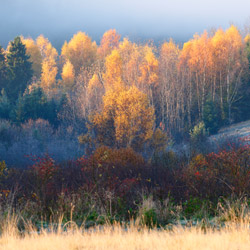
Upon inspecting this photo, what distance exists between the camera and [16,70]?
4069 cm

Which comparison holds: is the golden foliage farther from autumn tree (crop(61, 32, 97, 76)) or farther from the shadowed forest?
autumn tree (crop(61, 32, 97, 76))

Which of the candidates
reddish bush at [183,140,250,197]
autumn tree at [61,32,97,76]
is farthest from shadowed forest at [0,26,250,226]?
autumn tree at [61,32,97,76]

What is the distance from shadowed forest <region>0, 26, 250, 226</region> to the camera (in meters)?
7.34

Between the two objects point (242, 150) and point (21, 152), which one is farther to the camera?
point (21, 152)

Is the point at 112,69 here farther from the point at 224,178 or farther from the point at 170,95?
the point at 224,178

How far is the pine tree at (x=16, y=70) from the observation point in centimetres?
4025

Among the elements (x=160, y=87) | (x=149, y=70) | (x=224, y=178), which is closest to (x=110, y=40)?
(x=149, y=70)

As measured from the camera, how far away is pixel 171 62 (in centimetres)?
4359

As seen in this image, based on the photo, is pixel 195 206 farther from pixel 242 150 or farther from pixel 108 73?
pixel 108 73

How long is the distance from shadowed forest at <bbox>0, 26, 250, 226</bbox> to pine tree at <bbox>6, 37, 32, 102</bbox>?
0.36 feet

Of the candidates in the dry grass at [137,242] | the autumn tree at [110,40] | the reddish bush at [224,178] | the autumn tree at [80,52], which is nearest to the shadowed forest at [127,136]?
the reddish bush at [224,178]

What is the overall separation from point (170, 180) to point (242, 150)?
235 cm

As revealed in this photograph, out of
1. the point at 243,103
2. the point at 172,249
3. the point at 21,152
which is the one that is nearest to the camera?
the point at 172,249

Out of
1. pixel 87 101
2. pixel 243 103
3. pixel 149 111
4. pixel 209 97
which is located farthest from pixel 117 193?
pixel 243 103
